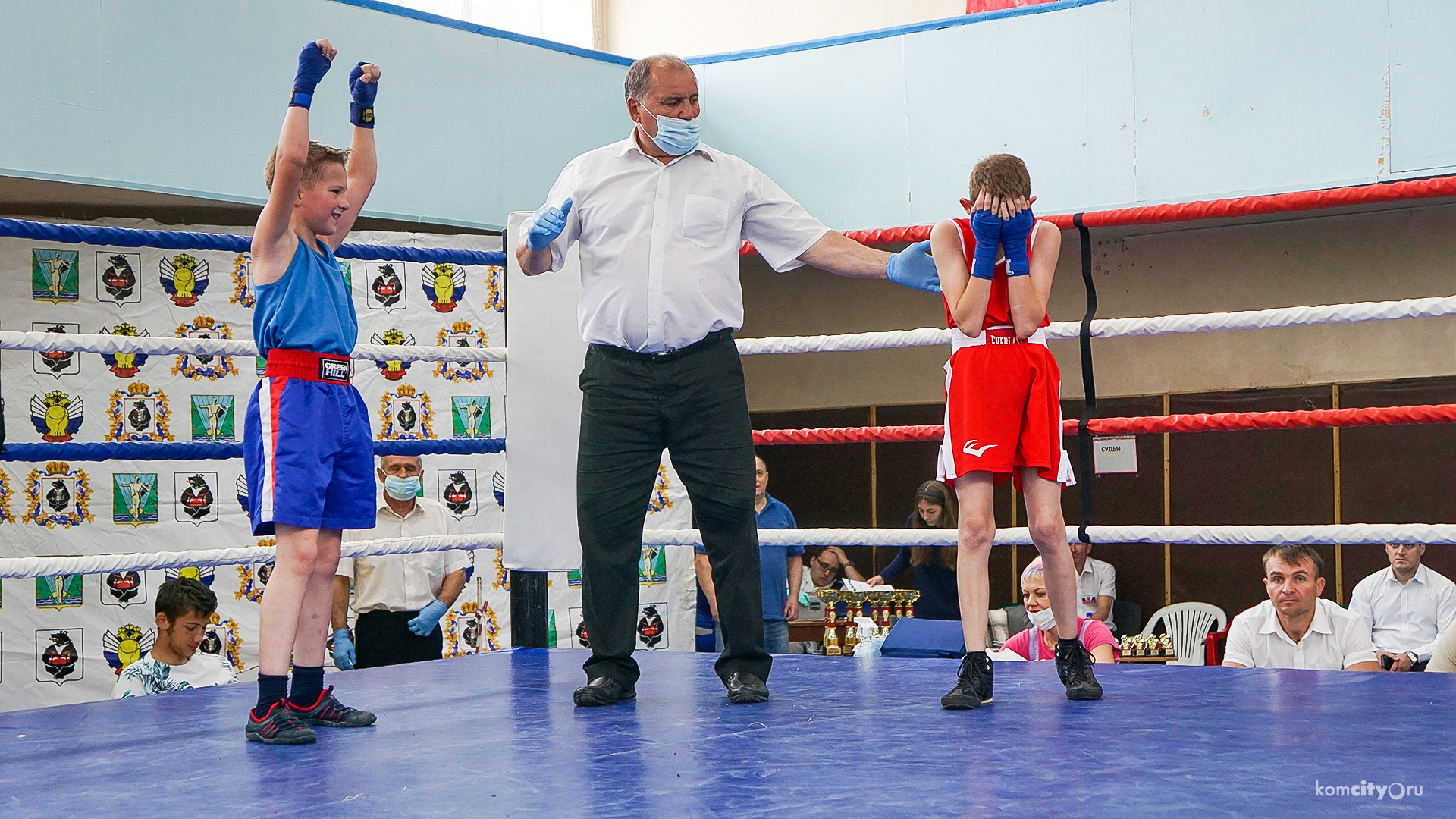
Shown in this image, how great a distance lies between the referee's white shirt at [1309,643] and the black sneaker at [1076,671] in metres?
1.41

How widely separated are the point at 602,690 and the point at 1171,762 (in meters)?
1.00

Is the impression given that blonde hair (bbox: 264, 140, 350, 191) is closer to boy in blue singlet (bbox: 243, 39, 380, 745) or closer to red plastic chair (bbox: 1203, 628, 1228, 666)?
boy in blue singlet (bbox: 243, 39, 380, 745)

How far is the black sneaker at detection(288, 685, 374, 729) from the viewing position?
206 cm

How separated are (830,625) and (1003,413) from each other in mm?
3118

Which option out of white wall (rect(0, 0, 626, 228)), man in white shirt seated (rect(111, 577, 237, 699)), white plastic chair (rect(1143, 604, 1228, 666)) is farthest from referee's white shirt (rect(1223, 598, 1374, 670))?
white wall (rect(0, 0, 626, 228))

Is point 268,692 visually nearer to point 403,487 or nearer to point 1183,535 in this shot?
point 1183,535

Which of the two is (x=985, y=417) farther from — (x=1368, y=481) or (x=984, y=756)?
(x=1368, y=481)

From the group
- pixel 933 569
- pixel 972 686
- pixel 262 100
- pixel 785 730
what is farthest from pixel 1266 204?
pixel 262 100

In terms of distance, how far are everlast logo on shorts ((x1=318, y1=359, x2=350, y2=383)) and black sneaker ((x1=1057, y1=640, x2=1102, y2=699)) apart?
1274mm

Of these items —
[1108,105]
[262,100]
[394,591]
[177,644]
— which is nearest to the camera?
[177,644]

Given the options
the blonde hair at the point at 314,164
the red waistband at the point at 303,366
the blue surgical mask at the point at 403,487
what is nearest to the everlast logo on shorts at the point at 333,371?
the red waistband at the point at 303,366

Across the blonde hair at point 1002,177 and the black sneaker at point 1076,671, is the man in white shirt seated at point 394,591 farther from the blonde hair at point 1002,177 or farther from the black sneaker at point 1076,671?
the blonde hair at point 1002,177

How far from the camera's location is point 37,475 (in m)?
5.13

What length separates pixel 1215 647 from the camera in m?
5.51
